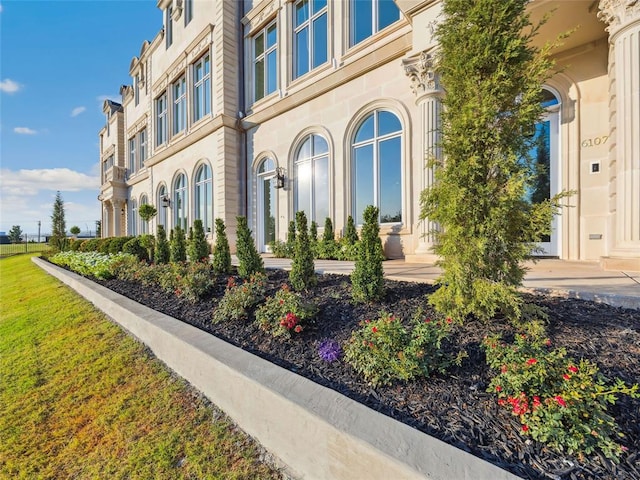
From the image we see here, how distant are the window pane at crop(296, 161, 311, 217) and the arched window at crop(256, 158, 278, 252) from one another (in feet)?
4.18

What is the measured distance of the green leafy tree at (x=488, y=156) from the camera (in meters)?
2.46

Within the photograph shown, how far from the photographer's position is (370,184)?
336 inches

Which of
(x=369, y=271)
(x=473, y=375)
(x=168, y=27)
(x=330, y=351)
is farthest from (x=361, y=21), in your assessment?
(x=168, y=27)

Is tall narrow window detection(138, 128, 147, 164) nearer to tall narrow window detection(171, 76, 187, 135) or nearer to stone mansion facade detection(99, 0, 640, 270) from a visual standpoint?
stone mansion facade detection(99, 0, 640, 270)

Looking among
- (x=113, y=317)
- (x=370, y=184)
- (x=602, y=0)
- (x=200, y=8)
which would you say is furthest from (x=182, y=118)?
(x=602, y=0)

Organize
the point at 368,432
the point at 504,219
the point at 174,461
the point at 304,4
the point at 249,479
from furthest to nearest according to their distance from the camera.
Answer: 1. the point at 304,4
2. the point at 504,219
3. the point at 174,461
4. the point at 249,479
5. the point at 368,432

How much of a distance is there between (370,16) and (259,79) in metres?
5.24

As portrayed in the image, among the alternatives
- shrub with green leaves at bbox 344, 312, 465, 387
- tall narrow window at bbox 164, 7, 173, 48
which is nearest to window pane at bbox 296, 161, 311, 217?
shrub with green leaves at bbox 344, 312, 465, 387

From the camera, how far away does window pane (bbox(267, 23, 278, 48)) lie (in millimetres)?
11180

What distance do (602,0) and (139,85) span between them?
79.5 ft

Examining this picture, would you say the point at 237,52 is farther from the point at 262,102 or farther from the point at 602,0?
the point at 602,0

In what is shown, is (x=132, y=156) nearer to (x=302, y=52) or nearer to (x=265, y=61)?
(x=265, y=61)

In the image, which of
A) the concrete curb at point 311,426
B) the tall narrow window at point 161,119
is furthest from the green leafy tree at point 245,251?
the tall narrow window at point 161,119

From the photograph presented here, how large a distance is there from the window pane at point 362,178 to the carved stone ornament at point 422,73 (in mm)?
2171
